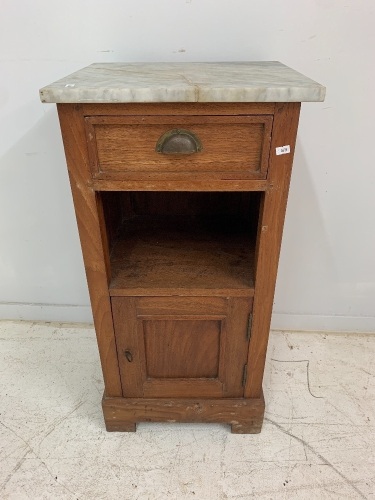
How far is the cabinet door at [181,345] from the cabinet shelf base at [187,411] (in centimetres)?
2

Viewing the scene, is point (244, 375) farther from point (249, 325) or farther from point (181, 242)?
point (181, 242)

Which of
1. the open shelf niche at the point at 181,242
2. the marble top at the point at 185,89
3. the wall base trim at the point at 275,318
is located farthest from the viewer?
the wall base trim at the point at 275,318

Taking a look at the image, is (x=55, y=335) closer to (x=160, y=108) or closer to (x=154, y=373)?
(x=154, y=373)

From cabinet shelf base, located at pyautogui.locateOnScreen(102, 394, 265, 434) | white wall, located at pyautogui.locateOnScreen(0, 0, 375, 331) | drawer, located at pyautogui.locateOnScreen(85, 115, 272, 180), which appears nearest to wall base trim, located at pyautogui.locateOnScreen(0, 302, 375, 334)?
white wall, located at pyautogui.locateOnScreen(0, 0, 375, 331)

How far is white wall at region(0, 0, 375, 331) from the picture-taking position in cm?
108

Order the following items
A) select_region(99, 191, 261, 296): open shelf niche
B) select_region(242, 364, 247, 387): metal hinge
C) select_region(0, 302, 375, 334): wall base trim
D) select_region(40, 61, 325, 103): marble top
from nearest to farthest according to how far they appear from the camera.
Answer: select_region(40, 61, 325, 103): marble top → select_region(99, 191, 261, 296): open shelf niche → select_region(242, 364, 247, 387): metal hinge → select_region(0, 302, 375, 334): wall base trim

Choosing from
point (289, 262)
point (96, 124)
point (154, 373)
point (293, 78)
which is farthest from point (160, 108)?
point (289, 262)

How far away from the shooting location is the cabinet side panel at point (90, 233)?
784 mm

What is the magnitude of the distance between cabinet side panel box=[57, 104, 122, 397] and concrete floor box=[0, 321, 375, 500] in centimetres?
19

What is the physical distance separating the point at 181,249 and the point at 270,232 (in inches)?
12.2

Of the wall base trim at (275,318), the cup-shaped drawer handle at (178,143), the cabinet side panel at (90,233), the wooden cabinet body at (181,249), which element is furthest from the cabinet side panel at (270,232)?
the wall base trim at (275,318)

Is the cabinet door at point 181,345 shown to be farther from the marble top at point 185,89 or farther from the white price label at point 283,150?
the marble top at point 185,89

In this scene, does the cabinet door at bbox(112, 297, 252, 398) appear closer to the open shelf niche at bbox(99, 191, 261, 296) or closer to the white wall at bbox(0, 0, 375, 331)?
the open shelf niche at bbox(99, 191, 261, 296)

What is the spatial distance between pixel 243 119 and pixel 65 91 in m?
0.32
